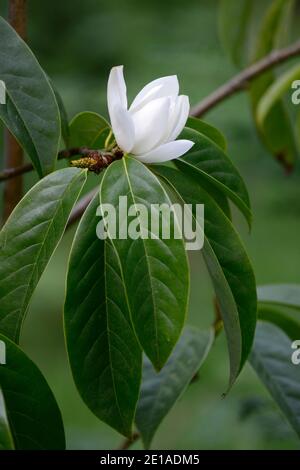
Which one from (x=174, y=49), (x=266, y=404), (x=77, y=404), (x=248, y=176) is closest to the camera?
(x=266, y=404)

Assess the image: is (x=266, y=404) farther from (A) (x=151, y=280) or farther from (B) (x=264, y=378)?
(A) (x=151, y=280)

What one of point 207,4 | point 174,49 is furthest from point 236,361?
point 207,4

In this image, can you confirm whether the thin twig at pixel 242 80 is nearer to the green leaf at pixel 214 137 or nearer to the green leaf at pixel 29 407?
the green leaf at pixel 214 137

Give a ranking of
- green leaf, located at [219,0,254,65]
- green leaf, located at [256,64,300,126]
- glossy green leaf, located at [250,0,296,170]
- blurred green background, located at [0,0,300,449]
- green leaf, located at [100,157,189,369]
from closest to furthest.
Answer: green leaf, located at [100,157,189,369] < green leaf, located at [256,64,300,126] < glossy green leaf, located at [250,0,296,170] < green leaf, located at [219,0,254,65] < blurred green background, located at [0,0,300,449]

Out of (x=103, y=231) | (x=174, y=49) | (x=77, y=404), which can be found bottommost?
(x=77, y=404)

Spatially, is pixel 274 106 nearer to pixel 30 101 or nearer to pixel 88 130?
pixel 88 130

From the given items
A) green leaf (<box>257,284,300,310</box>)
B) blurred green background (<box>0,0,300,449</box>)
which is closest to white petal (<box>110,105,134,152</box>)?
green leaf (<box>257,284,300,310</box>)

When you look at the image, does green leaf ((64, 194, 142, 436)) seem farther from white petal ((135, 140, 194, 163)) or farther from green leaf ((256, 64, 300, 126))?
green leaf ((256, 64, 300, 126))

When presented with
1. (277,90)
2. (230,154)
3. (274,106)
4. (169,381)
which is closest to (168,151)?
(169,381)
